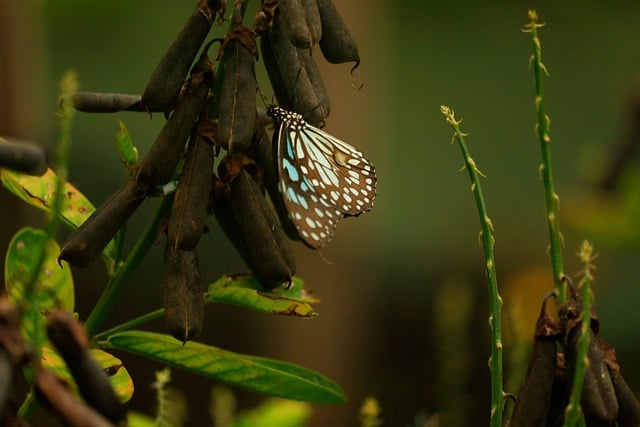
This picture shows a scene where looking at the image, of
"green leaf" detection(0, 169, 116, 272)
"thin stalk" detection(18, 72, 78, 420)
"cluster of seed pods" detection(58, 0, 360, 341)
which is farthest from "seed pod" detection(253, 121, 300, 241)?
"thin stalk" detection(18, 72, 78, 420)

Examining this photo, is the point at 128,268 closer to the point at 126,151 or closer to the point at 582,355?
the point at 126,151

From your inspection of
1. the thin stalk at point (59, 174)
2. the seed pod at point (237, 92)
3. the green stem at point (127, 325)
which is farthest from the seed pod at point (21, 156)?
the green stem at point (127, 325)

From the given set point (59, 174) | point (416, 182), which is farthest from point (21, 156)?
point (416, 182)

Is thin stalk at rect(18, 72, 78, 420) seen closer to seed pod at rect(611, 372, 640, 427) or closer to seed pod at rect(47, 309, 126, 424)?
seed pod at rect(47, 309, 126, 424)

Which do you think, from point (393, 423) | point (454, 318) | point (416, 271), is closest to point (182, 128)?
point (454, 318)

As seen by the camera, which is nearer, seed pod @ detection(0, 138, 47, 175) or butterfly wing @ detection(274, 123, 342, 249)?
seed pod @ detection(0, 138, 47, 175)

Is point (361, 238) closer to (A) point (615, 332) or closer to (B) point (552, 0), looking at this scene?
(A) point (615, 332)

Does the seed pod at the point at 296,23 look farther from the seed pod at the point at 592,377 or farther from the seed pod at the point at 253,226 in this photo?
the seed pod at the point at 592,377
